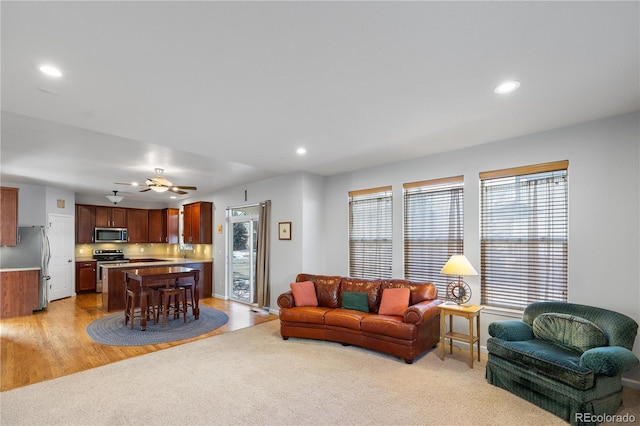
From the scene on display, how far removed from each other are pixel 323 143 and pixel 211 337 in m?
3.29

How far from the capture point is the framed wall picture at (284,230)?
601cm

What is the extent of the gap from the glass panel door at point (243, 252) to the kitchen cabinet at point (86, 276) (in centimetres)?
409

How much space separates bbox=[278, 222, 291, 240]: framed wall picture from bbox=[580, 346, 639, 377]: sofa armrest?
4439 millimetres

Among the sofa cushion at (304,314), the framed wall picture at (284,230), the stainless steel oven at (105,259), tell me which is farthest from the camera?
the stainless steel oven at (105,259)

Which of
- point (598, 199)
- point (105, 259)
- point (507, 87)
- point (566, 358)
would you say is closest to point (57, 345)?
point (105, 259)

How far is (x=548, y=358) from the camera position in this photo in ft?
9.00

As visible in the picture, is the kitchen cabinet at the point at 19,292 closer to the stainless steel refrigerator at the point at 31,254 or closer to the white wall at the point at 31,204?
the stainless steel refrigerator at the point at 31,254

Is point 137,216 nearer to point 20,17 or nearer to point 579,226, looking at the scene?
point 20,17

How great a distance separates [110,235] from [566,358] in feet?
34.4

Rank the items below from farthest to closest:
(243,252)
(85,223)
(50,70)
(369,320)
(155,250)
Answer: (155,250), (85,223), (243,252), (369,320), (50,70)

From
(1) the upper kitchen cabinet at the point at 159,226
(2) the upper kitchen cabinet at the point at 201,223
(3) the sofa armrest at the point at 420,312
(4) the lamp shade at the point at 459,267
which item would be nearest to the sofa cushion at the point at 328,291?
(3) the sofa armrest at the point at 420,312

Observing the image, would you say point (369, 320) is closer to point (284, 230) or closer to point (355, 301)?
point (355, 301)

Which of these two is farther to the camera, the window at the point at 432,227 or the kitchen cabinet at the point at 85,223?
the kitchen cabinet at the point at 85,223

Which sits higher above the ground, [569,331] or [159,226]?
[159,226]
